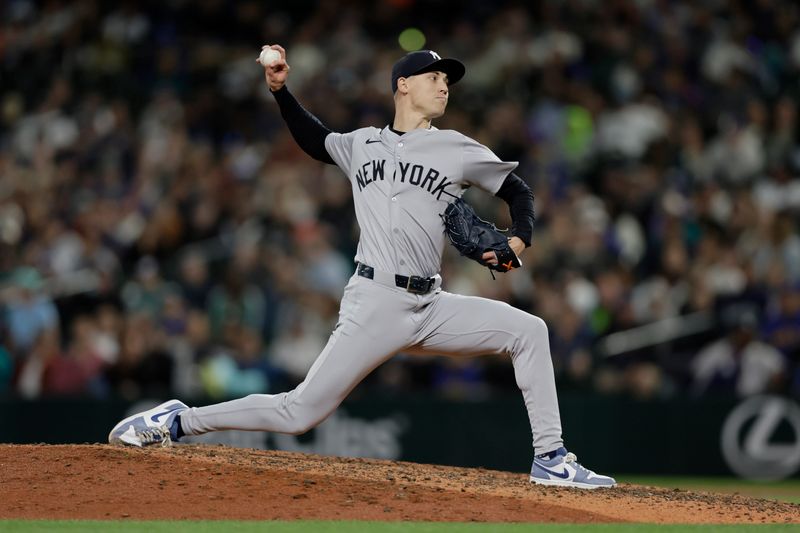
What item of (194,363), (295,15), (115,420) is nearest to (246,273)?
(194,363)

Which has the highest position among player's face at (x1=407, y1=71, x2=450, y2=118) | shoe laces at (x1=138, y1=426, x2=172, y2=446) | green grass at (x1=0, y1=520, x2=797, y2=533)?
player's face at (x1=407, y1=71, x2=450, y2=118)

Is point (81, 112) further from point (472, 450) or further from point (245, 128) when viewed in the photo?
point (472, 450)

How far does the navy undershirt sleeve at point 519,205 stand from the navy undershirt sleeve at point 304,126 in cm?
94

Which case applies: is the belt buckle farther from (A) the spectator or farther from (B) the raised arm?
(A) the spectator

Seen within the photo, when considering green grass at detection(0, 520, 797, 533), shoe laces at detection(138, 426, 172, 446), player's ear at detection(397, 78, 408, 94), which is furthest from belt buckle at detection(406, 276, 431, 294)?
shoe laces at detection(138, 426, 172, 446)

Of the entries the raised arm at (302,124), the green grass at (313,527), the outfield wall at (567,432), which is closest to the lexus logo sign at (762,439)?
the outfield wall at (567,432)

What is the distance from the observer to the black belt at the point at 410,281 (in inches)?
245

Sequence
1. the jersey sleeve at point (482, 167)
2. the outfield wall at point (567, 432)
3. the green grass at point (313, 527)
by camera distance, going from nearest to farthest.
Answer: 1. the green grass at point (313, 527)
2. the jersey sleeve at point (482, 167)
3. the outfield wall at point (567, 432)

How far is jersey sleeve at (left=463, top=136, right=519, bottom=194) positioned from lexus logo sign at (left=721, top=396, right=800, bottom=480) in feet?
21.1

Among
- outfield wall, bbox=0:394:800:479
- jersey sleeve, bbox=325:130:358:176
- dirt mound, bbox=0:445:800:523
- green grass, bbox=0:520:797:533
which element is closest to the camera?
green grass, bbox=0:520:797:533

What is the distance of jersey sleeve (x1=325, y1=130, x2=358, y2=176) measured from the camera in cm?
656

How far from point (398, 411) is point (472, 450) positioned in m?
0.77

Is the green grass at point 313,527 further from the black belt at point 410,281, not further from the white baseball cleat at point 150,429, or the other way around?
the black belt at point 410,281

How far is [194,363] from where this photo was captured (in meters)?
11.6
